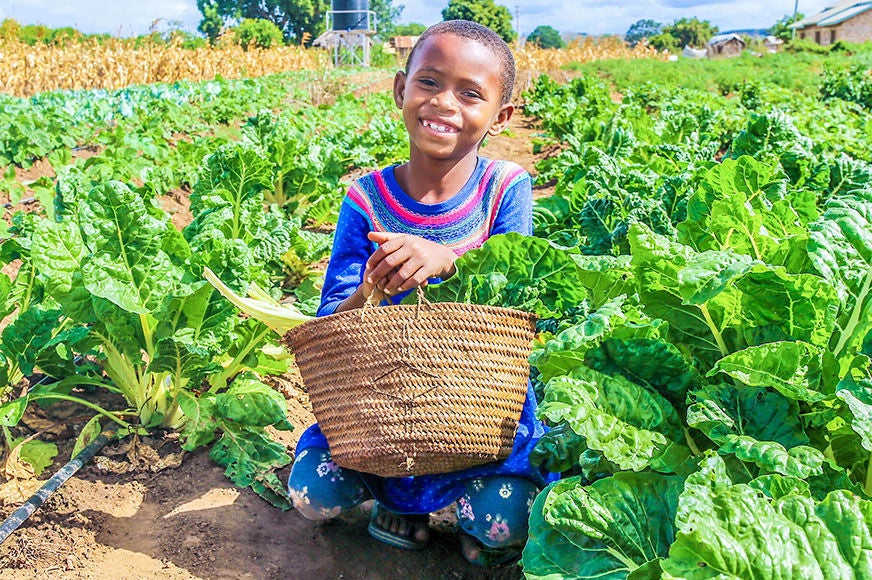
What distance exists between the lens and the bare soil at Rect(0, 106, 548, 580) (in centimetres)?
242

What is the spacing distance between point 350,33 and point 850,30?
1551 inches

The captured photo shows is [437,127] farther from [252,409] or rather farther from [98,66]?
[98,66]

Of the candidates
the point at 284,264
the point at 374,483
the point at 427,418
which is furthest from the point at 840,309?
the point at 284,264

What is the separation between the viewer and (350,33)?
4672cm

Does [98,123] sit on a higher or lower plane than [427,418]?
lower

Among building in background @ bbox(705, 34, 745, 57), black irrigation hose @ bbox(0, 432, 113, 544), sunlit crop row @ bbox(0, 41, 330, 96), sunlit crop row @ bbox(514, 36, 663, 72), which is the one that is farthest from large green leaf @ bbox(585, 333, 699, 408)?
building in background @ bbox(705, 34, 745, 57)

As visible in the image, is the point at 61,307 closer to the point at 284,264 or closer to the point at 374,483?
the point at 374,483

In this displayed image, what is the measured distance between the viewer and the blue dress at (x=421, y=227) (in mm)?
2389

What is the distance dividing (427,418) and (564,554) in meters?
0.42

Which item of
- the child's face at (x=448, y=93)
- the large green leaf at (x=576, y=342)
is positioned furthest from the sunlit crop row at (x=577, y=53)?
the large green leaf at (x=576, y=342)

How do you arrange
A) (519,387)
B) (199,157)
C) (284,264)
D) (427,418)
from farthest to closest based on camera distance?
1. (199,157)
2. (284,264)
3. (519,387)
4. (427,418)

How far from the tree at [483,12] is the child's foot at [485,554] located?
67.6m

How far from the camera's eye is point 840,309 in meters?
1.92

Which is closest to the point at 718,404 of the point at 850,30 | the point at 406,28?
the point at 850,30
